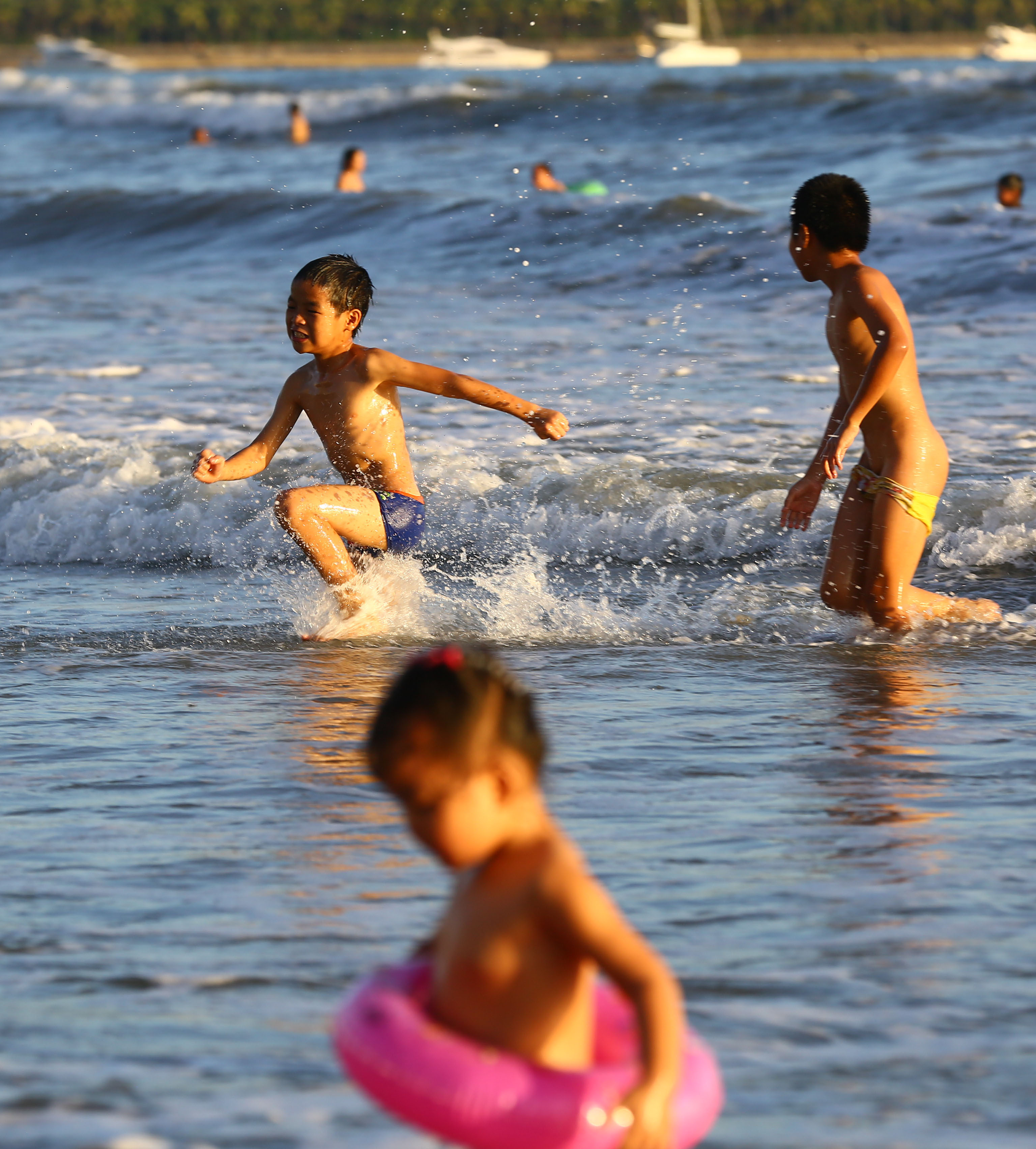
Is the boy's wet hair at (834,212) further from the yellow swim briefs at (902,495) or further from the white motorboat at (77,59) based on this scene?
the white motorboat at (77,59)

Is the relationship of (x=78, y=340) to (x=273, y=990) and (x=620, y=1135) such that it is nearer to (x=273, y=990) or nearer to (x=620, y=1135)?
(x=273, y=990)

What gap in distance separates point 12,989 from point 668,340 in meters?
11.8

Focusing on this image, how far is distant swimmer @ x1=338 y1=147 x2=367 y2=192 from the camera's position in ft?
80.7

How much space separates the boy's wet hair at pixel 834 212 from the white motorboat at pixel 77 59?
85.9 metres

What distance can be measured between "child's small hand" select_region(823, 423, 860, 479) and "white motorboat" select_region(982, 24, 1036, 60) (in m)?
72.3

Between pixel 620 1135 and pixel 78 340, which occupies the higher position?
pixel 620 1135

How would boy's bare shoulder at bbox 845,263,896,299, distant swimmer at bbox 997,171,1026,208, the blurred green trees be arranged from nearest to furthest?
boy's bare shoulder at bbox 845,263,896,299
distant swimmer at bbox 997,171,1026,208
the blurred green trees

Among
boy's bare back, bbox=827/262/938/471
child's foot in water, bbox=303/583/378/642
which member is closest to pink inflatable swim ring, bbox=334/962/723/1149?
boy's bare back, bbox=827/262/938/471

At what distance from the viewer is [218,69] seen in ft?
301

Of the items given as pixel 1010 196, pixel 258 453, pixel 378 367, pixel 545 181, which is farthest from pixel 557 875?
pixel 545 181

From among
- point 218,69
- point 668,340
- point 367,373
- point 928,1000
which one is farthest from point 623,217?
point 218,69

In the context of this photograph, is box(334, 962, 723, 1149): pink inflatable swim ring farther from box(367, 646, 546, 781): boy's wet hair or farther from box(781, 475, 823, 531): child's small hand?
box(781, 475, 823, 531): child's small hand

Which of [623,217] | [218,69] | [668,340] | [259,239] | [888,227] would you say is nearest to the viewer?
[668,340]

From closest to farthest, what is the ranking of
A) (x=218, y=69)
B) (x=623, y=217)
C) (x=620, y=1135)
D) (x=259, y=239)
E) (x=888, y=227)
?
(x=620, y=1135) < (x=888, y=227) < (x=623, y=217) < (x=259, y=239) < (x=218, y=69)
